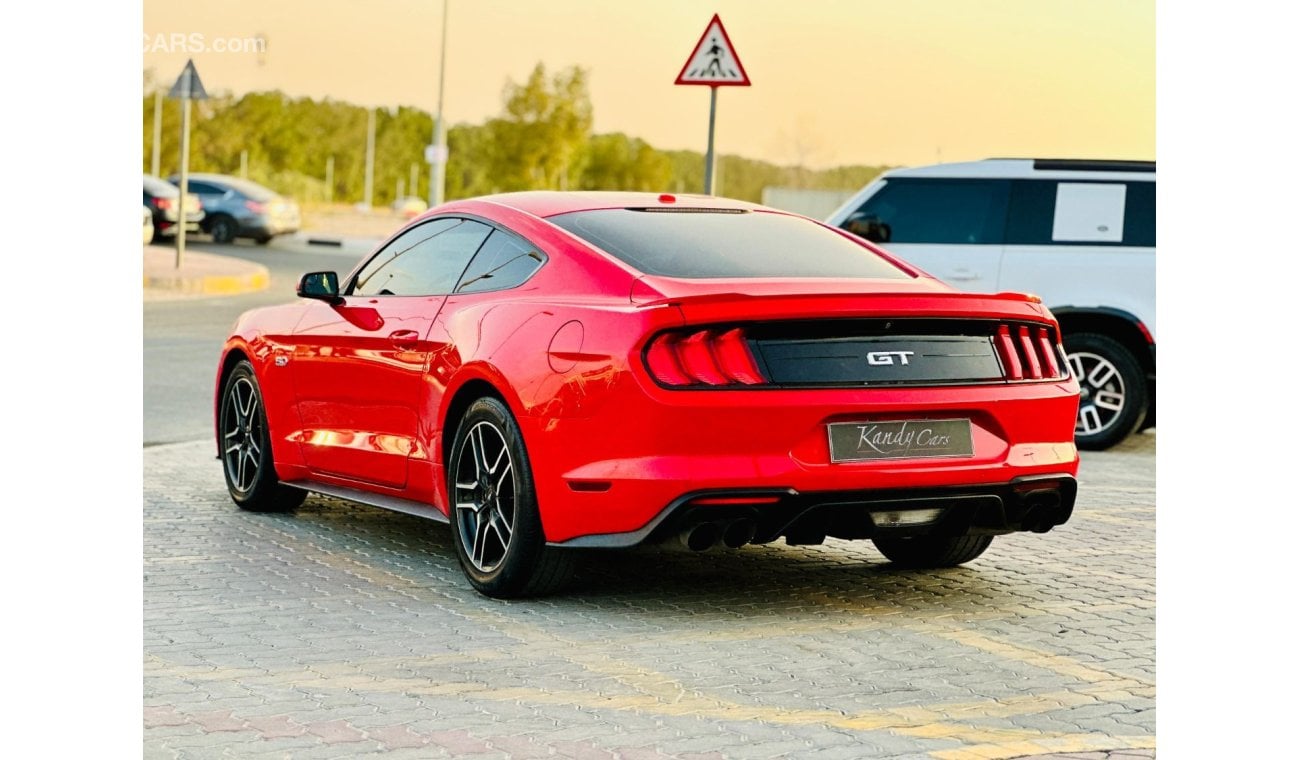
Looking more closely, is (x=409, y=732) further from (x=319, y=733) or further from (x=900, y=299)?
(x=900, y=299)

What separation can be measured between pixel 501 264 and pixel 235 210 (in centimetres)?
3397

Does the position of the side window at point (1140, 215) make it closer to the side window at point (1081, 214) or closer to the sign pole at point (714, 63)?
the side window at point (1081, 214)

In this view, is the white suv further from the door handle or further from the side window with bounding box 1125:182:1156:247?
the door handle

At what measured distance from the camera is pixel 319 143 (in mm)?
89812

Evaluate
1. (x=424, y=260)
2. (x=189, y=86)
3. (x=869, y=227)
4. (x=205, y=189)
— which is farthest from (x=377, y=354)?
(x=205, y=189)

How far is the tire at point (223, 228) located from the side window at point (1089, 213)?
98.7ft

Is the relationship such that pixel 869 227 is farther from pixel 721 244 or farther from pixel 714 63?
pixel 721 244

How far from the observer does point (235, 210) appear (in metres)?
39.9

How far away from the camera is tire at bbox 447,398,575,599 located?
6457 mm

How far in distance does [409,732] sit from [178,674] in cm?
98
